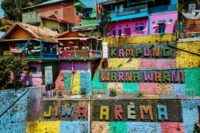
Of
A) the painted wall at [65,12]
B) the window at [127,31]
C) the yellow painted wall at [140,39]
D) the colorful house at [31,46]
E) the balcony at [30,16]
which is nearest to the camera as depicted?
the yellow painted wall at [140,39]

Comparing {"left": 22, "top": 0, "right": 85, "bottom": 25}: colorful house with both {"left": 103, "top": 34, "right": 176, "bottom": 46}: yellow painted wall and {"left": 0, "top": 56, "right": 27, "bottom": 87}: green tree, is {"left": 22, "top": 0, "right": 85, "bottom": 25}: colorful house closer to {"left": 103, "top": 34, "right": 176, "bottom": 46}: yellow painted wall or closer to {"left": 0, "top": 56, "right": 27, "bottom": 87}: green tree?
{"left": 103, "top": 34, "right": 176, "bottom": 46}: yellow painted wall

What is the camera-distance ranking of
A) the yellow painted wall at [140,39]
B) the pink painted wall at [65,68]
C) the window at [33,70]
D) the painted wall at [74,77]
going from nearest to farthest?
the yellow painted wall at [140,39], the painted wall at [74,77], the window at [33,70], the pink painted wall at [65,68]

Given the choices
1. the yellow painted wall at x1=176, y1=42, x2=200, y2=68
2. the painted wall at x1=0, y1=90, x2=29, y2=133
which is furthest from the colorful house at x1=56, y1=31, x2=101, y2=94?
the yellow painted wall at x1=176, y1=42, x2=200, y2=68

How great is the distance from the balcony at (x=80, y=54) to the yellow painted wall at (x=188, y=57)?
9.02 m

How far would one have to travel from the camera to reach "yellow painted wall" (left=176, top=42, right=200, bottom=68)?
24.9m

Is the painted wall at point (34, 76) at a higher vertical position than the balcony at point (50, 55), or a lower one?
lower

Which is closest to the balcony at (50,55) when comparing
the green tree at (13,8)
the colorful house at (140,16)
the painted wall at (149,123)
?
the painted wall at (149,123)

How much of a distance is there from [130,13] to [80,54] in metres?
10.1

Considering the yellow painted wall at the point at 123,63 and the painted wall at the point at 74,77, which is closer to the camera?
the yellow painted wall at the point at 123,63

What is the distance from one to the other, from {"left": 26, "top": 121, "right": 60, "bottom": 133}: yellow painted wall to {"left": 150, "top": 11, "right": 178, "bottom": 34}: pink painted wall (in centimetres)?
1756

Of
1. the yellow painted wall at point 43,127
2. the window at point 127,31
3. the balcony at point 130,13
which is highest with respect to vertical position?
the balcony at point 130,13

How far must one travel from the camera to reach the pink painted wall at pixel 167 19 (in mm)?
31812

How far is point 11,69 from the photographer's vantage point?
2595 centimetres

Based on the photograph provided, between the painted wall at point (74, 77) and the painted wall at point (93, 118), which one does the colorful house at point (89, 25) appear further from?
the painted wall at point (93, 118)
